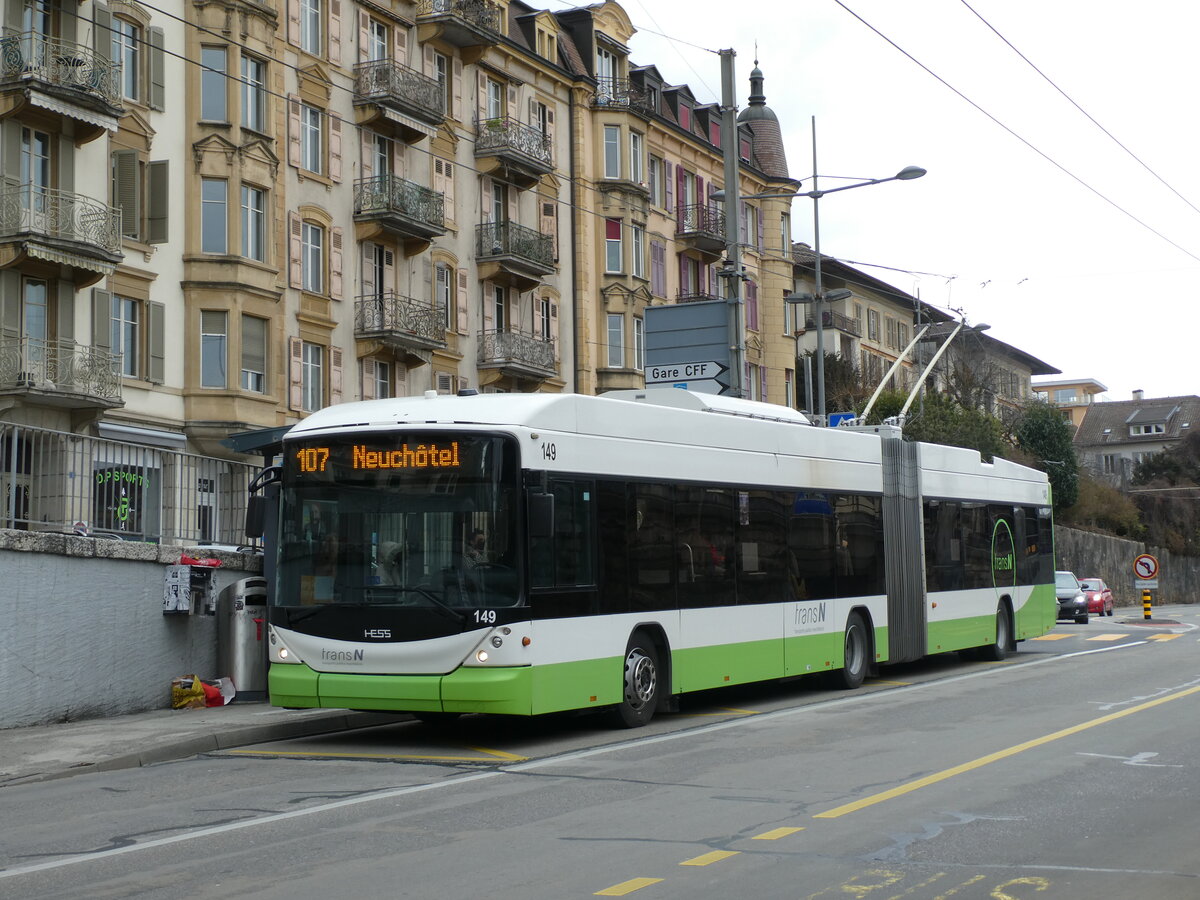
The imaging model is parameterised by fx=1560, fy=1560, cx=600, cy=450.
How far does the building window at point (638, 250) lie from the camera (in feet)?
161

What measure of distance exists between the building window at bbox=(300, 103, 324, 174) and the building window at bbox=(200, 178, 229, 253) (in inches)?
121

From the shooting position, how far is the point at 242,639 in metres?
17.3

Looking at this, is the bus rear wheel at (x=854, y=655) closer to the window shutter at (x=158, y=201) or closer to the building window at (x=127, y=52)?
the window shutter at (x=158, y=201)

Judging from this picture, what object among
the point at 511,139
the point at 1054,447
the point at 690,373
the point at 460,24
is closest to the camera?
the point at 690,373

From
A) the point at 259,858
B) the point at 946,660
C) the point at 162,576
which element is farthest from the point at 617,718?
the point at 946,660

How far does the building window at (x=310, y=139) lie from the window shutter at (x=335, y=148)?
0.28 m

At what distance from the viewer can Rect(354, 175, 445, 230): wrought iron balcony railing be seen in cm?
3734

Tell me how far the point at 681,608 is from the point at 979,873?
310 inches

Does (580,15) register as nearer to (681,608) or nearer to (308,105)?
(308,105)

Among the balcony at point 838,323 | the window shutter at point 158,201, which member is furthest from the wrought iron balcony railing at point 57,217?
the balcony at point 838,323

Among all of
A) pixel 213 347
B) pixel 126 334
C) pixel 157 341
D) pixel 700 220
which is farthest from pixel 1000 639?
pixel 700 220

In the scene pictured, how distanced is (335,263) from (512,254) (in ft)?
22.6

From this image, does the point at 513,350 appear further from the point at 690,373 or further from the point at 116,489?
the point at 116,489

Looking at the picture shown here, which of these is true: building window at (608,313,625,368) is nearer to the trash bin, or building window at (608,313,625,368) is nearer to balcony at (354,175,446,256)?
balcony at (354,175,446,256)
